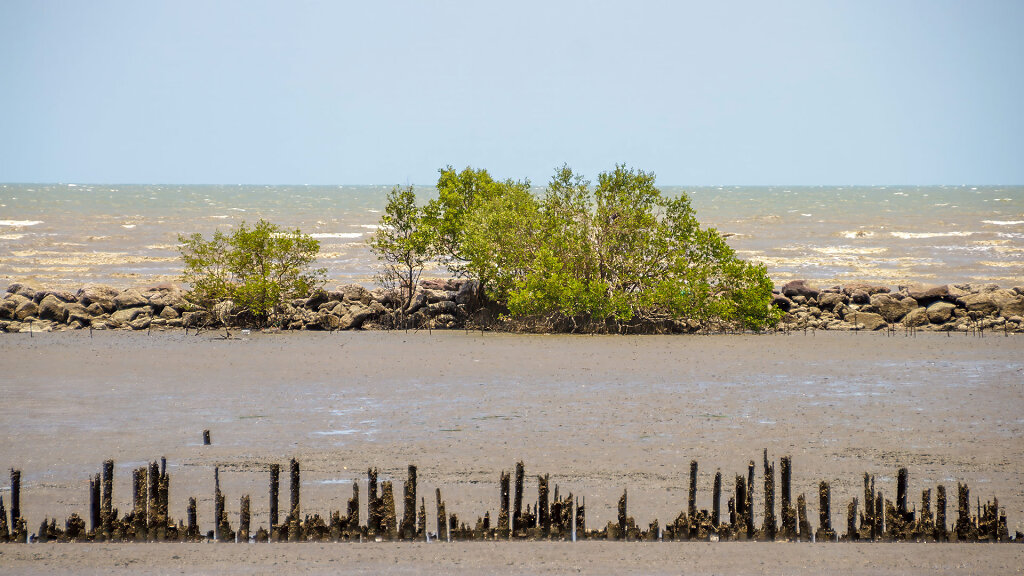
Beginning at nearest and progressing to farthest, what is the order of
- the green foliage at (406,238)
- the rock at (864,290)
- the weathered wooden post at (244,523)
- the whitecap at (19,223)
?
the weathered wooden post at (244,523) < the green foliage at (406,238) < the rock at (864,290) < the whitecap at (19,223)

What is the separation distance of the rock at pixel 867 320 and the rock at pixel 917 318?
623 millimetres

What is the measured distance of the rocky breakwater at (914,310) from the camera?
100 ft

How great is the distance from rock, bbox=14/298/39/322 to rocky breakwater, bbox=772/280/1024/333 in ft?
72.0

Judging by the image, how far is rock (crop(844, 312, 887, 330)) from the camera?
3084 cm

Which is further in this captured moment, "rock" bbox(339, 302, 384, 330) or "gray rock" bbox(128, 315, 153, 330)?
"gray rock" bbox(128, 315, 153, 330)

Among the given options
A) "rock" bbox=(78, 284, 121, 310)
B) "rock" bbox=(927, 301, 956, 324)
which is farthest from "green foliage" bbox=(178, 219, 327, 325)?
"rock" bbox=(927, 301, 956, 324)

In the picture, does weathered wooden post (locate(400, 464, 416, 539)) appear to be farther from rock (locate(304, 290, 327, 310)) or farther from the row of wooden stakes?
rock (locate(304, 290, 327, 310))

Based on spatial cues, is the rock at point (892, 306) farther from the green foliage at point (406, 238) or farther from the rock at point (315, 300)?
the rock at point (315, 300)

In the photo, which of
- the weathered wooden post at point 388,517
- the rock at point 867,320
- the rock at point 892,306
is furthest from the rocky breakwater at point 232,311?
the weathered wooden post at point 388,517

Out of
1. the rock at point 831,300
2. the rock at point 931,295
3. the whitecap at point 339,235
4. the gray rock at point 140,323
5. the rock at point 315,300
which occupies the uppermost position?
the rock at point 931,295

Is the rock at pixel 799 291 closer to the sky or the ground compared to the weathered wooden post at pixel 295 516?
closer to the sky

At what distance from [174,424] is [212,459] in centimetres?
271

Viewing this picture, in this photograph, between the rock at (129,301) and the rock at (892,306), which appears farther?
the rock at (129,301)

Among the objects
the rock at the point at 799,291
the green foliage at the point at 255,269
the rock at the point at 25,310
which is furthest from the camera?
the rock at the point at 799,291
